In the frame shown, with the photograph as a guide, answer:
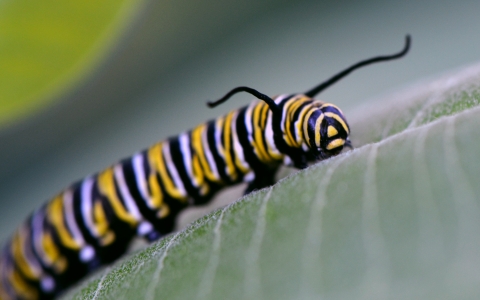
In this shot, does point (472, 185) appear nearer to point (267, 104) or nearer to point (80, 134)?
point (267, 104)

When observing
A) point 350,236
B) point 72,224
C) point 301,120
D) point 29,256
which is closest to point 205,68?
point 72,224

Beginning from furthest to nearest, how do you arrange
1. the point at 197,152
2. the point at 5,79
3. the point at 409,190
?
the point at 197,152 < the point at 5,79 < the point at 409,190

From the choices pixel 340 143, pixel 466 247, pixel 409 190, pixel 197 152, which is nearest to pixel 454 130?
pixel 409 190

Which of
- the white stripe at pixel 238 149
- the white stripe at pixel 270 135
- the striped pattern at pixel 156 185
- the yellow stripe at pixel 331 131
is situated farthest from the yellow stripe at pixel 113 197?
the yellow stripe at pixel 331 131

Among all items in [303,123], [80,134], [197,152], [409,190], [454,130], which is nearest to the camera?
[409,190]

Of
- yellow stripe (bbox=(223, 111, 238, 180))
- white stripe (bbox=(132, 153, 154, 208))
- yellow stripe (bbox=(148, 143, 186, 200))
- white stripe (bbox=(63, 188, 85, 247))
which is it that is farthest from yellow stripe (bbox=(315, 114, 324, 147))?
white stripe (bbox=(63, 188, 85, 247))

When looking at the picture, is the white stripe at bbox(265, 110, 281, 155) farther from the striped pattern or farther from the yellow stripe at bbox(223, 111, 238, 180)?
the yellow stripe at bbox(223, 111, 238, 180)

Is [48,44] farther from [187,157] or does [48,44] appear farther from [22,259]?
[22,259]
